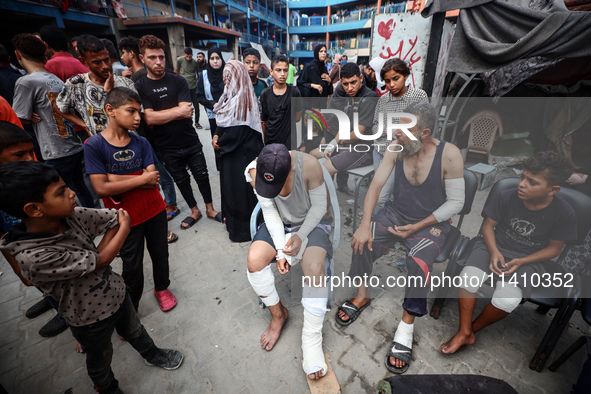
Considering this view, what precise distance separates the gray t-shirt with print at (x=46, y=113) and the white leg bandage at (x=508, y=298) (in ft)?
15.0

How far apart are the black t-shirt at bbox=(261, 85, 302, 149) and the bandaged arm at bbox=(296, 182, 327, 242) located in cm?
177

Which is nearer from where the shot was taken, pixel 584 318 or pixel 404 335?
pixel 584 318

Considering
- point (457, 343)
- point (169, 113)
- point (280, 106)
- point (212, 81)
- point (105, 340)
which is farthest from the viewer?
point (212, 81)

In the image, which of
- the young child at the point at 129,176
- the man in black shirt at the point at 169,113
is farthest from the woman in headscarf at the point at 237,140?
the young child at the point at 129,176

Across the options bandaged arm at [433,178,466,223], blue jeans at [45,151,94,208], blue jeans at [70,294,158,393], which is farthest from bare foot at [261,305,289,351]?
blue jeans at [45,151,94,208]

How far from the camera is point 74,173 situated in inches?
132

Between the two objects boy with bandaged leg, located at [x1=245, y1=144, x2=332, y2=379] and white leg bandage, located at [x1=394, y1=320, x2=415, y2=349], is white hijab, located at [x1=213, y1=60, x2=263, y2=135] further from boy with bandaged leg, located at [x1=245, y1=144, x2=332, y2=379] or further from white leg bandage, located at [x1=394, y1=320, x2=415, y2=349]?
white leg bandage, located at [x1=394, y1=320, x2=415, y2=349]

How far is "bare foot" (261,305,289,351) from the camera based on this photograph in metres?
2.12

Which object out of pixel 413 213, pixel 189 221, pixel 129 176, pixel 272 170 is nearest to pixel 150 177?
pixel 129 176

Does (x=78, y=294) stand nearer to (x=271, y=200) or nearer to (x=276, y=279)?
(x=271, y=200)

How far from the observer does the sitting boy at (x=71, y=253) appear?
1157mm

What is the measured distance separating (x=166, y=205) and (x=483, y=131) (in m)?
6.05

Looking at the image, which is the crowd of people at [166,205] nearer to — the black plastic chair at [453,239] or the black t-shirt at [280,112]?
the black plastic chair at [453,239]

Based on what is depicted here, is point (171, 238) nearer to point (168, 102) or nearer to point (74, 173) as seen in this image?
point (74, 173)
